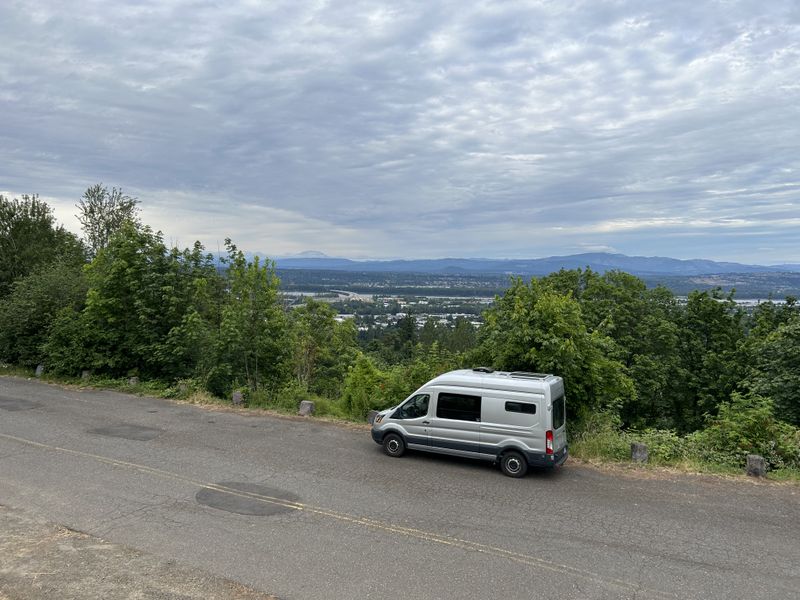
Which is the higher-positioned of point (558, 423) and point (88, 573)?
point (558, 423)

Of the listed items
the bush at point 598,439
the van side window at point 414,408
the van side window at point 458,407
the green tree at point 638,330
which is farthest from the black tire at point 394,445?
the green tree at point 638,330

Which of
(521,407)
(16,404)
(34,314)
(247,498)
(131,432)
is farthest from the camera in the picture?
(34,314)

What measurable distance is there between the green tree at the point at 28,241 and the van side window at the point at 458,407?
74.6ft

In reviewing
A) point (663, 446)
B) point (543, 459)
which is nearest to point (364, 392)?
point (543, 459)

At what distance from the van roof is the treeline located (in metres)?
1.30

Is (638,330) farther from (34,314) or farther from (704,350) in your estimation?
(34,314)

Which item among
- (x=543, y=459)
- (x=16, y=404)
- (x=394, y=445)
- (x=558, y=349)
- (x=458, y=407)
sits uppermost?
(x=558, y=349)

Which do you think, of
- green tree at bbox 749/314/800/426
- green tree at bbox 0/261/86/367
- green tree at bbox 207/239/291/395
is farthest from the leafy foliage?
green tree at bbox 0/261/86/367

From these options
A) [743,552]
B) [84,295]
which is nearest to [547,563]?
[743,552]

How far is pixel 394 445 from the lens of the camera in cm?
1049

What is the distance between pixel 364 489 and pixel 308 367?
40.6 feet

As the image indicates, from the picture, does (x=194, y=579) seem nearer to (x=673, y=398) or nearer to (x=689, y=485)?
(x=689, y=485)

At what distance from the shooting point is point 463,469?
9.80 metres

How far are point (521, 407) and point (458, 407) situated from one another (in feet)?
4.14
